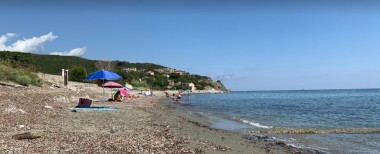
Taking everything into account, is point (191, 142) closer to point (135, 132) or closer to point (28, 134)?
point (135, 132)

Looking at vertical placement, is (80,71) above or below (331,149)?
above

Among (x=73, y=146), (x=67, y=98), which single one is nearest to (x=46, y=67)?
(x=67, y=98)

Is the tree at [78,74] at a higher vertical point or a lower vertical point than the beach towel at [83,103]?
higher

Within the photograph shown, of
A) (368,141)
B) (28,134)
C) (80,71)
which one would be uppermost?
(80,71)

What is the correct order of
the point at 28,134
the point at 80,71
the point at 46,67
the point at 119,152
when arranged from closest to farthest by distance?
the point at 119,152, the point at 28,134, the point at 80,71, the point at 46,67

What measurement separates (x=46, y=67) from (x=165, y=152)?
Answer: 125 m

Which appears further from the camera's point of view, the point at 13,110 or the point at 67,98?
the point at 67,98

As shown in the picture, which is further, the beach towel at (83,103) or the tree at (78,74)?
the tree at (78,74)

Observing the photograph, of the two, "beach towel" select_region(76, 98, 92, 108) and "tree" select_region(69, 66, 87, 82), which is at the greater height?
"tree" select_region(69, 66, 87, 82)

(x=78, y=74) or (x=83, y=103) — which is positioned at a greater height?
(x=78, y=74)

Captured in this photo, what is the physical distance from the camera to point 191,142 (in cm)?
1255

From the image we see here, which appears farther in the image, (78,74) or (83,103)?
(78,74)

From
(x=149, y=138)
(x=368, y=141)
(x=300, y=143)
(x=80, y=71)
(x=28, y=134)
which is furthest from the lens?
(x=80, y=71)

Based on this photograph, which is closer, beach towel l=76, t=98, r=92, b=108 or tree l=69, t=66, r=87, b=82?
beach towel l=76, t=98, r=92, b=108
